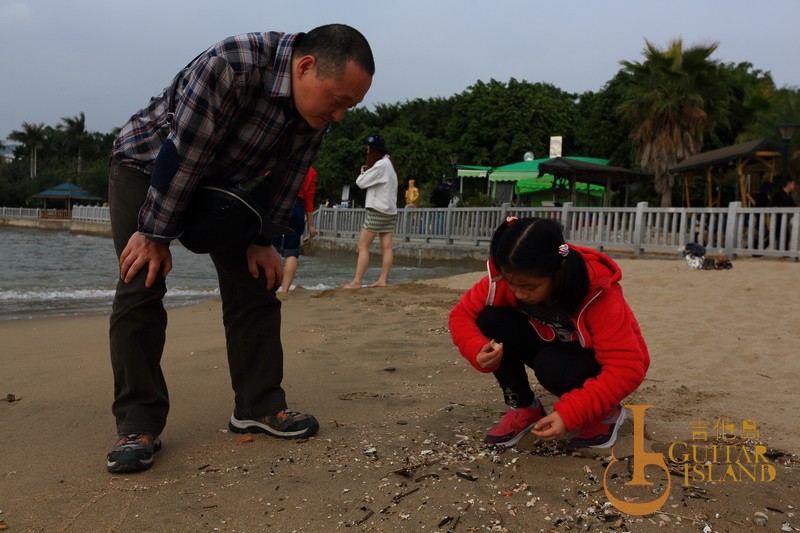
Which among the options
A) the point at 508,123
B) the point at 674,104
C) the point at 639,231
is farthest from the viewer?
the point at 508,123

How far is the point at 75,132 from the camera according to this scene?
73.9 m

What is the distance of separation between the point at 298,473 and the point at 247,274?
0.80 meters

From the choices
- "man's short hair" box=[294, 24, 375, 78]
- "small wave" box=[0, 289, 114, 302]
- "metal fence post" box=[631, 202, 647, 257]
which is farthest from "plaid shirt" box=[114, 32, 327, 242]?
"metal fence post" box=[631, 202, 647, 257]

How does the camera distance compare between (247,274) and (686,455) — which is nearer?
(686,455)

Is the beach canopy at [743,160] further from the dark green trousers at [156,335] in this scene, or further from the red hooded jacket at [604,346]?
the dark green trousers at [156,335]

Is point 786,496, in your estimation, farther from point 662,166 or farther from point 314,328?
point 662,166

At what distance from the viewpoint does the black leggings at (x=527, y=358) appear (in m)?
2.25

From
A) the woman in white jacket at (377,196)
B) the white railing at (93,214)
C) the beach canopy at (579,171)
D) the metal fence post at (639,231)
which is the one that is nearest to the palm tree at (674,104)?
the beach canopy at (579,171)

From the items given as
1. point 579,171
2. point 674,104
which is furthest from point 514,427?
point 674,104

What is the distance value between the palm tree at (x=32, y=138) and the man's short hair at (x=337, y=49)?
80.0m

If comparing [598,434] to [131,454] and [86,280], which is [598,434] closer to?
[131,454]

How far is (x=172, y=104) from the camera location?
2.29m

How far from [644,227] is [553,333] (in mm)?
10641

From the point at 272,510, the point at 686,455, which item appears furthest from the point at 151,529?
the point at 686,455
